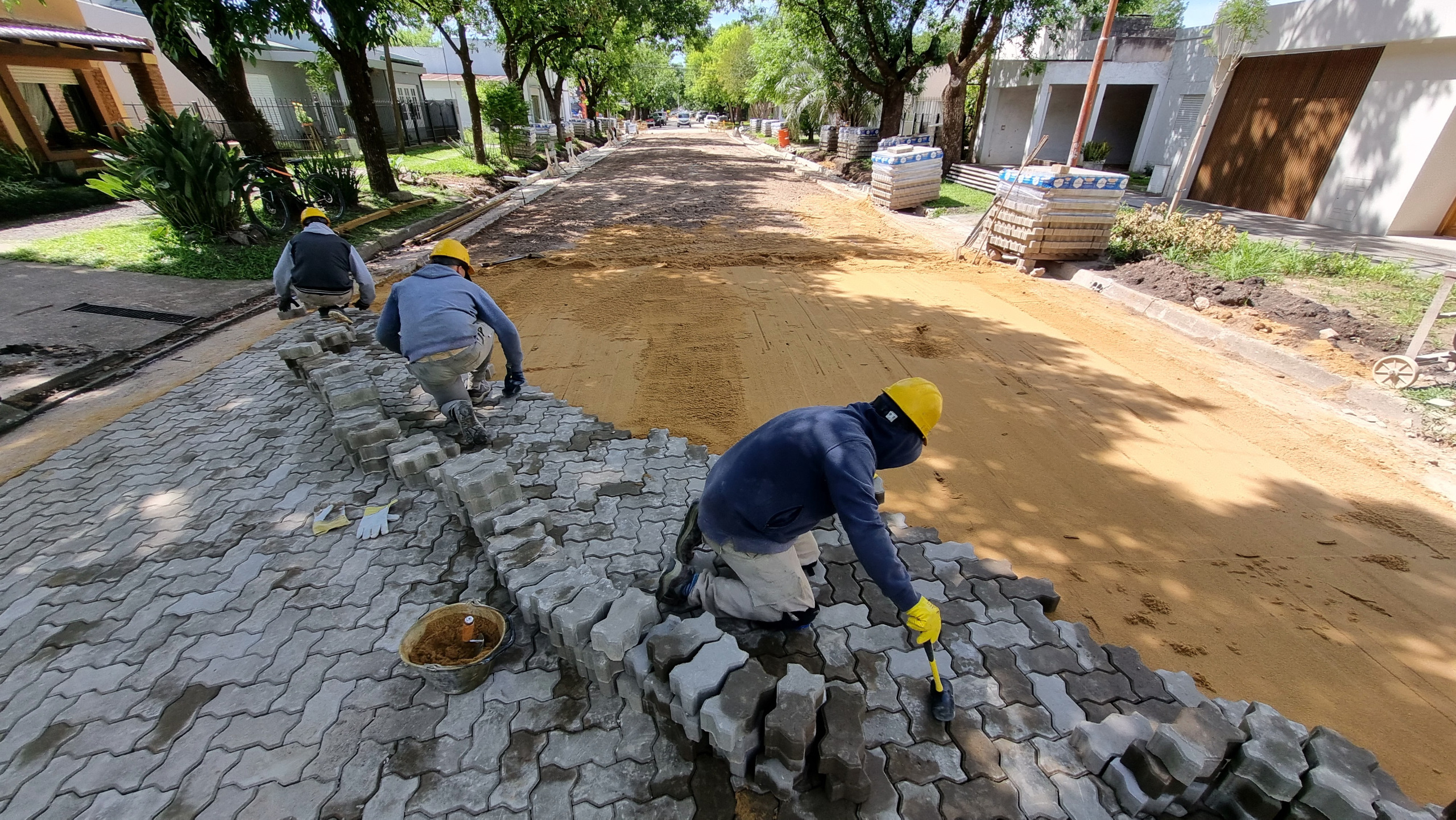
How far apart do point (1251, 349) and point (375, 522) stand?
8.06m

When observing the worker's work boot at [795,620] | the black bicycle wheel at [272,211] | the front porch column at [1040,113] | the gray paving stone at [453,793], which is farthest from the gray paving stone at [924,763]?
the front porch column at [1040,113]

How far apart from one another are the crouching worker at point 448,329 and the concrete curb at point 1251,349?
707 cm

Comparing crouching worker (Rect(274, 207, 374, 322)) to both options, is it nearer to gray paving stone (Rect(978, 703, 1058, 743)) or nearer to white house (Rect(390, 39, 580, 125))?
gray paving stone (Rect(978, 703, 1058, 743))

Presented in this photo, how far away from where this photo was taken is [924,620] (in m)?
2.23

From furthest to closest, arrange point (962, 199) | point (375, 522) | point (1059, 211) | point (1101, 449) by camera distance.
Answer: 1. point (962, 199)
2. point (1059, 211)
3. point (1101, 449)
4. point (375, 522)

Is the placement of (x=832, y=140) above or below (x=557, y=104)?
below

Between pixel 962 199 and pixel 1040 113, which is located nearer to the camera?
pixel 962 199

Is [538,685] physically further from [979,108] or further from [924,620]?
[979,108]

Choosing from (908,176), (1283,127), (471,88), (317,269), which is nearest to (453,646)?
(317,269)

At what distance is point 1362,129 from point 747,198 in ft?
38.8

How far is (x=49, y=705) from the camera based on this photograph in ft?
8.50

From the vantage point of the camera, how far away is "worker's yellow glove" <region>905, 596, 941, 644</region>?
2.23 metres

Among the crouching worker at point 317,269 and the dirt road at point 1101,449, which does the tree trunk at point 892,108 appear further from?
the crouching worker at point 317,269

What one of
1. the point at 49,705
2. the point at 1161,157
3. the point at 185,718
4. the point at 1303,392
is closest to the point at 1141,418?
the point at 1303,392
